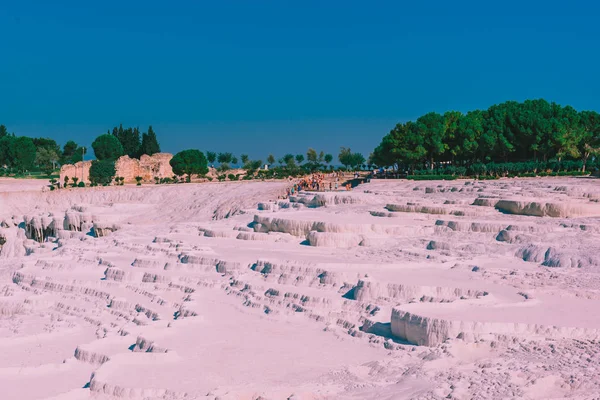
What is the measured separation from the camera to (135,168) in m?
57.5

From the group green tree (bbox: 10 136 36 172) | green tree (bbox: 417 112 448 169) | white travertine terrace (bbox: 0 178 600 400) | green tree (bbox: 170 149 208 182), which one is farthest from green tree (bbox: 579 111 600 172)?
green tree (bbox: 10 136 36 172)

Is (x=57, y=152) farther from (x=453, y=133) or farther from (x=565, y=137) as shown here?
(x=565, y=137)

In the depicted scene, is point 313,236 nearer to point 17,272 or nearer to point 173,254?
point 173,254

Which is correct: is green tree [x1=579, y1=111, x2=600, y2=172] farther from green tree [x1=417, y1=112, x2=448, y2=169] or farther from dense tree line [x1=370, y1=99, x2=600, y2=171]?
green tree [x1=417, y1=112, x2=448, y2=169]

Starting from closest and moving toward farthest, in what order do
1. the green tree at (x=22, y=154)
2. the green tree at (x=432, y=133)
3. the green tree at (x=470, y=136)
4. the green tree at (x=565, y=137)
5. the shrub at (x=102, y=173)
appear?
the green tree at (x=565, y=137) → the green tree at (x=470, y=136) → the green tree at (x=432, y=133) → the shrub at (x=102, y=173) → the green tree at (x=22, y=154)

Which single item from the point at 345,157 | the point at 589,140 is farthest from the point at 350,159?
the point at 589,140

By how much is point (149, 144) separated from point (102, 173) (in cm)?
1446

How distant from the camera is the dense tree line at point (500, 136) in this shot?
42.0 metres

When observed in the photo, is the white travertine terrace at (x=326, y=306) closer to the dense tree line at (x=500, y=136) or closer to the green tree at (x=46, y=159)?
the dense tree line at (x=500, y=136)

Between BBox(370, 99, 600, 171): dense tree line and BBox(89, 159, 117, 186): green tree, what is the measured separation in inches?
794

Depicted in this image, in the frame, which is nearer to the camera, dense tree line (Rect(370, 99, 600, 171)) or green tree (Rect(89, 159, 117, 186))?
dense tree line (Rect(370, 99, 600, 171))

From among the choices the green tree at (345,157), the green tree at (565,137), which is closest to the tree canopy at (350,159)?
the green tree at (345,157)

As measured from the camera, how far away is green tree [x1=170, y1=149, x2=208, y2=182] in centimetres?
Result: 5712

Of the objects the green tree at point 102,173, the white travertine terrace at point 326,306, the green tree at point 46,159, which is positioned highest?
the green tree at point 46,159
